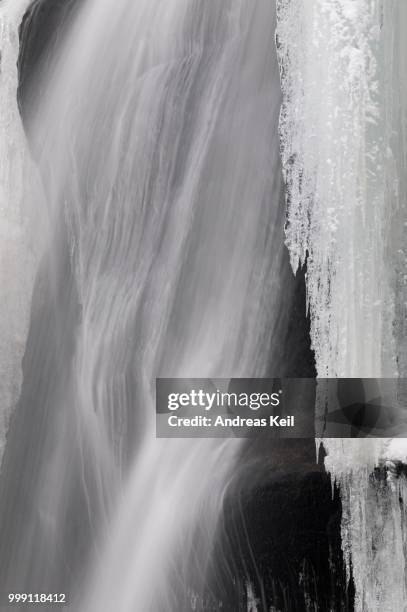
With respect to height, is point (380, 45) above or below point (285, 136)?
above

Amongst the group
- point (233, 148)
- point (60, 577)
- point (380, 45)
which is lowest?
point (60, 577)

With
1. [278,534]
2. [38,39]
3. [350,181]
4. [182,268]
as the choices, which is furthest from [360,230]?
[38,39]

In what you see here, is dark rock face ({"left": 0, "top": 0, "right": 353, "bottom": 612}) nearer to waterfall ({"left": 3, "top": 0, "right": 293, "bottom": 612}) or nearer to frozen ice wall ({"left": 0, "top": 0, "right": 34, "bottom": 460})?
waterfall ({"left": 3, "top": 0, "right": 293, "bottom": 612})

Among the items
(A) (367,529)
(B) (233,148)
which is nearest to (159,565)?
(A) (367,529)

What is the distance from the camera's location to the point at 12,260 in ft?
3.13

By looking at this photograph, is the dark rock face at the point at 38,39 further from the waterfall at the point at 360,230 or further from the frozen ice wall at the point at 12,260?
the waterfall at the point at 360,230

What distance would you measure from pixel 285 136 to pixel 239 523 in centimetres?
53

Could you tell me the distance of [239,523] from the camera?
90 cm

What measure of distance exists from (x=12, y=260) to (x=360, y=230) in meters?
0.49

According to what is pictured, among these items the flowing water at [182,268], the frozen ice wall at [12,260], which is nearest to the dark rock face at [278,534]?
the flowing water at [182,268]

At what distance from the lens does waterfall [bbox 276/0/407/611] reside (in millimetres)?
884

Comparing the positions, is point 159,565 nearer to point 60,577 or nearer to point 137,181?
point 60,577

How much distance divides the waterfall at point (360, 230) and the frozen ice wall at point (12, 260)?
391 millimetres

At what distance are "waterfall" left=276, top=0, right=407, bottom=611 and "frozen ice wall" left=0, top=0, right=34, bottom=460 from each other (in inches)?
15.4
